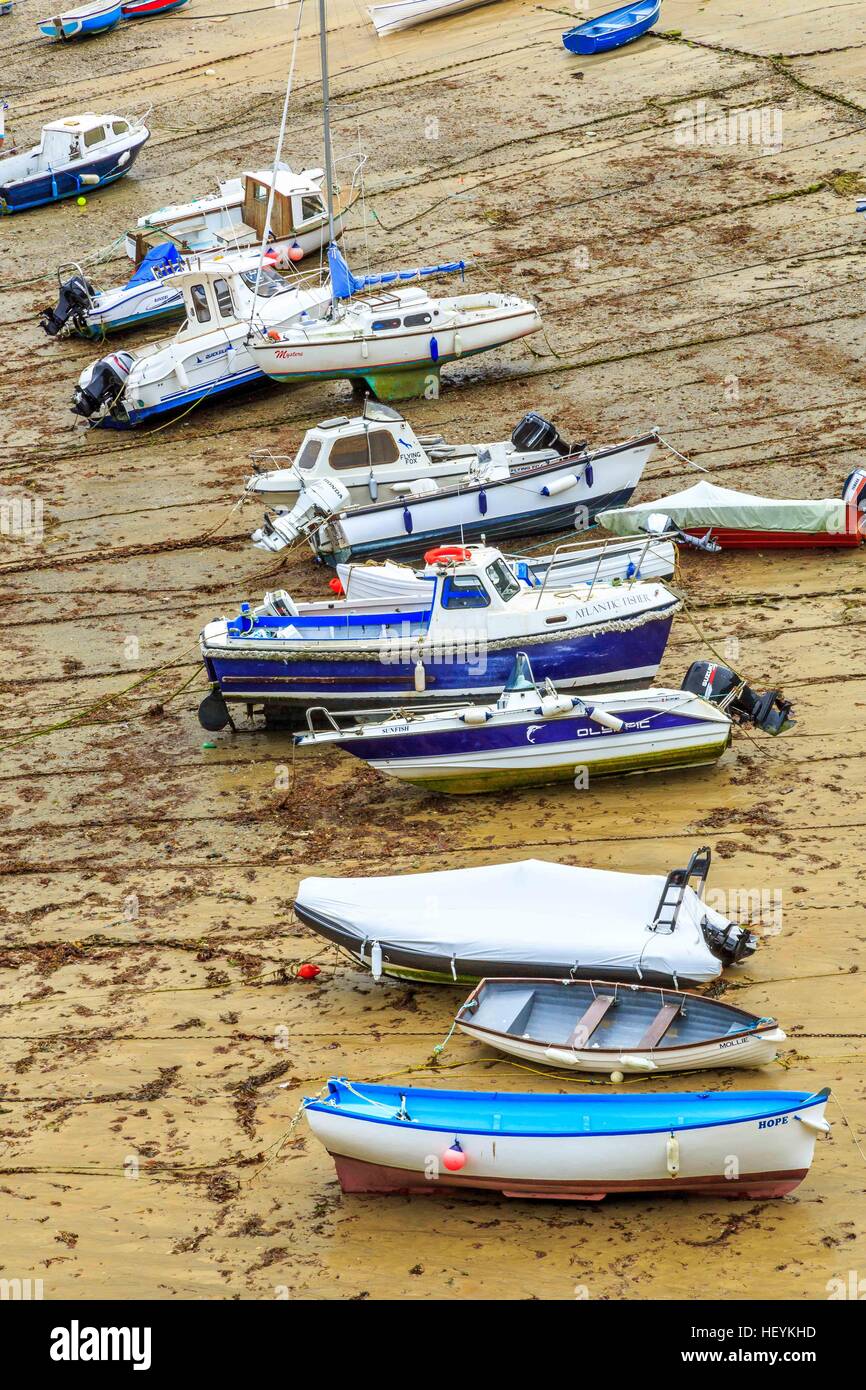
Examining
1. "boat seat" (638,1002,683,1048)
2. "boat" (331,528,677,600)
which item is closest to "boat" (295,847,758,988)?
"boat seat" (638,1002,683,1048)

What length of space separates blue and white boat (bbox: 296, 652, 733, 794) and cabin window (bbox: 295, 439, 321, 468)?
5706 millimetres

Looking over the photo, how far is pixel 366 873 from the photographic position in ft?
50.9

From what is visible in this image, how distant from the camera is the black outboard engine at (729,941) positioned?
13102 mm

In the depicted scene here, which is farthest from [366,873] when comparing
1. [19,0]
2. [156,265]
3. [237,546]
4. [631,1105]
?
[19,0]

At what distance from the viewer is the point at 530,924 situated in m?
13.4

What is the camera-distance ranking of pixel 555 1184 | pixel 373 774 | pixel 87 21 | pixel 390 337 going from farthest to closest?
1. pixel 87 21
2. pixel 390 337
3. pixel 373 774
4. pixel 555 1184

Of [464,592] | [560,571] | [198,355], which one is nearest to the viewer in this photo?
[464,592]

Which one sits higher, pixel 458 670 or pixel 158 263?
pixel 158 263

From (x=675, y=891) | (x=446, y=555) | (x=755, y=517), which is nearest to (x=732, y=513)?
(x=755, y=517)

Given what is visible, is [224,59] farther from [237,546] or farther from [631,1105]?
[631,1105]

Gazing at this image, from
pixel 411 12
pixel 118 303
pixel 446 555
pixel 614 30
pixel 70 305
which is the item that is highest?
pixel 411 12

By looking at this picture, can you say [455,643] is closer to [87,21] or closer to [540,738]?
[540,738]

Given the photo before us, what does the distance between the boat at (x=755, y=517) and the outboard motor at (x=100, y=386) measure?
8.69 m

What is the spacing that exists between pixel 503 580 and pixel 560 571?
4.31ft
